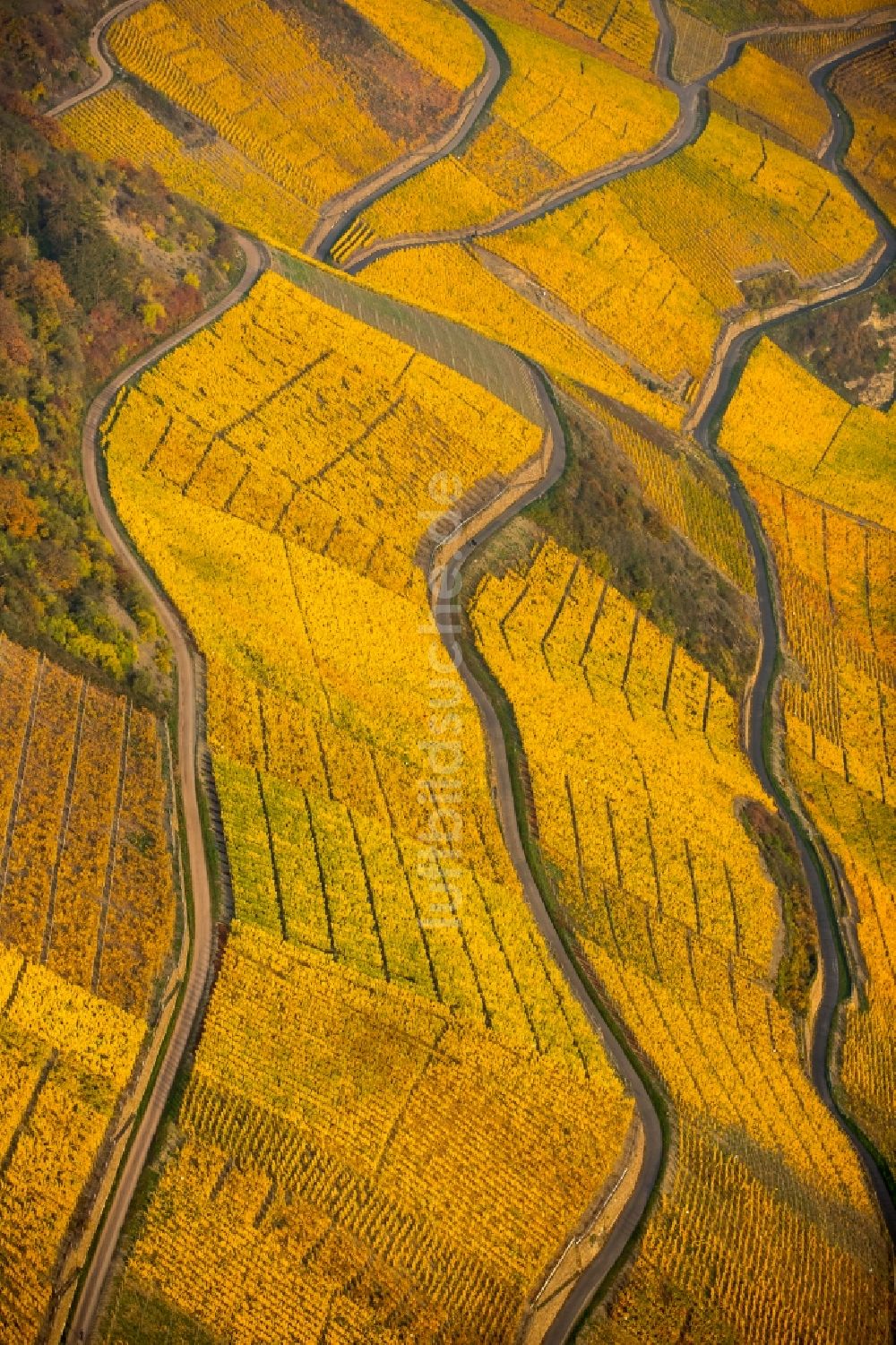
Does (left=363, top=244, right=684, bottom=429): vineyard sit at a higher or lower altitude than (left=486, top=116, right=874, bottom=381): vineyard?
lower

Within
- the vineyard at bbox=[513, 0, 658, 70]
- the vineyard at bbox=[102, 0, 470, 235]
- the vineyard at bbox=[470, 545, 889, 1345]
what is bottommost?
the vineyard at bbox=[470, 545, 889, 1345]

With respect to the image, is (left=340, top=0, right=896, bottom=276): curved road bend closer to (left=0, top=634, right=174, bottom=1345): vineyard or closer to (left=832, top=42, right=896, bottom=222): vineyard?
(left=832, top=42, right=896, bottom=222): vineyard

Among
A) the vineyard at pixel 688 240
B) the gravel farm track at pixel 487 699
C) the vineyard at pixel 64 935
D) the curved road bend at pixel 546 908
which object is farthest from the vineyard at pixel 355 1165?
the vineyard at pixel 688 240

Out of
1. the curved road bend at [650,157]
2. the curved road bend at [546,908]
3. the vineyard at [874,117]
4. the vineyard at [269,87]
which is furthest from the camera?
the vineyard at [874,117]

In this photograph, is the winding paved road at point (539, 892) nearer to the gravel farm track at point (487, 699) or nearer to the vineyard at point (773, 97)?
the gravel farm track at point (487, 699)

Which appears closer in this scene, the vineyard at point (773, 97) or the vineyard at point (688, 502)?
the vineyard at point (688, 502)

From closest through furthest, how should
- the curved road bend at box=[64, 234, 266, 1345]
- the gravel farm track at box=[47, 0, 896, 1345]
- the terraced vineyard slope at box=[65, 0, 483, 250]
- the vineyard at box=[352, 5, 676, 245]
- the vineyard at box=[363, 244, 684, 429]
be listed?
1. the curved road bend at box=[64, 234, 266, 1345]
2. the gravel farm track at box=[47, 0, 896, 1345]
3. the terraced vineyard slope at box=[65, 0, 483, 250]
4. the vineyard at box=[363, 244, 684, 429]
5. the vineyard at box=[352, 5, 676, 245]

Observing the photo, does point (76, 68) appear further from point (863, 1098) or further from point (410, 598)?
point (863, 1098)

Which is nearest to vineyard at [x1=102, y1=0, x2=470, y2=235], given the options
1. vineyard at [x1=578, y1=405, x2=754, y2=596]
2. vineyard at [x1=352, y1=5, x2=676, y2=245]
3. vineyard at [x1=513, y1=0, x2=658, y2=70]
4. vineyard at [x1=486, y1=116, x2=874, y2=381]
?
vineyard at [x1=352, y1=5, x2=676, y2=245]
